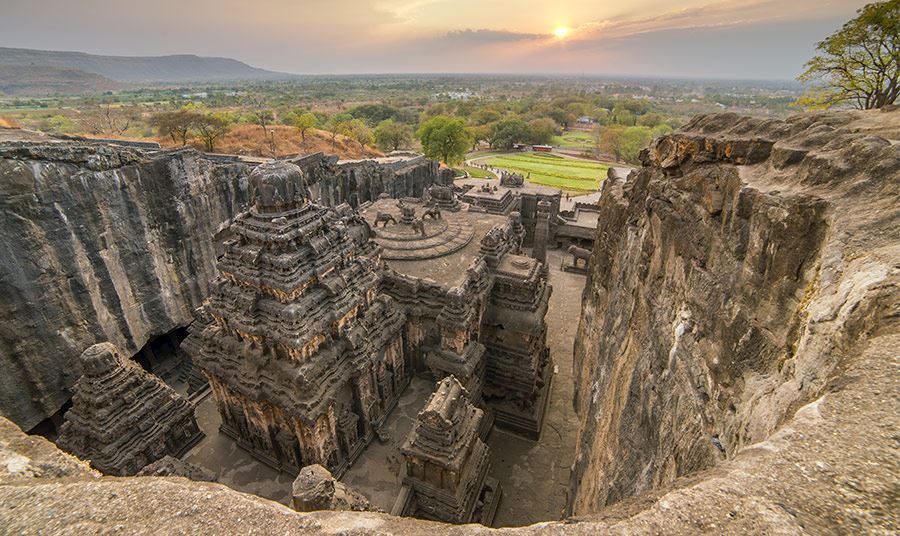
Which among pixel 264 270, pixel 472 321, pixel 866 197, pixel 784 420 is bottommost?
pixel 472 321

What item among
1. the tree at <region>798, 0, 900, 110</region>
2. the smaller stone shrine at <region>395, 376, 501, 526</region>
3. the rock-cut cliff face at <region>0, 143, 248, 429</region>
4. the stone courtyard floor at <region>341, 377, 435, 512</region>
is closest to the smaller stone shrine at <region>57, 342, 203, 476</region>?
the rock-cut cliff face at <region>0, 143, 248, 429</region>

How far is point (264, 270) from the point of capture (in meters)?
11.8

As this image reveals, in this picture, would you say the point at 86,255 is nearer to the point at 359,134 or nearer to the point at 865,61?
the point at 865,61

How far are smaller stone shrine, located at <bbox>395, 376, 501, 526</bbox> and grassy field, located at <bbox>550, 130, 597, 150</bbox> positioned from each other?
277ft

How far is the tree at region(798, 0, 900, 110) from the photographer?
16.1m

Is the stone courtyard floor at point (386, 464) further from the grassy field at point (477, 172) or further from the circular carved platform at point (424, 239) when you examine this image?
the grassy field at point (477, 172)

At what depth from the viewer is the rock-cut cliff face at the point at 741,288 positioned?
4.22 m

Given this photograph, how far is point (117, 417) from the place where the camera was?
12.5 meters

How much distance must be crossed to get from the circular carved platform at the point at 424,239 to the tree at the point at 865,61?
1828 centimetres

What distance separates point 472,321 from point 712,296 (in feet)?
31.1

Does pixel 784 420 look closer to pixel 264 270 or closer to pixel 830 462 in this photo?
pixel 830 462

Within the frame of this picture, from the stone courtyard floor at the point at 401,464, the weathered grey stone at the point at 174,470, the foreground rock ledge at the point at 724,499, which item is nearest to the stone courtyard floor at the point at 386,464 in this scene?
the stone courtyard floor at the point at 401,464

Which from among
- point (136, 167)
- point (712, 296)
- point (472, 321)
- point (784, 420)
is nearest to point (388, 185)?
point (136, 167)

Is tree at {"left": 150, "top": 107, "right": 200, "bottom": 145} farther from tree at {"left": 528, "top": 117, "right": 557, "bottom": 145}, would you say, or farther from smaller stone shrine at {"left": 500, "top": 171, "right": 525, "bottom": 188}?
tree at {"left": 528, "top": 117, "right": 557, "bottom": 145}
